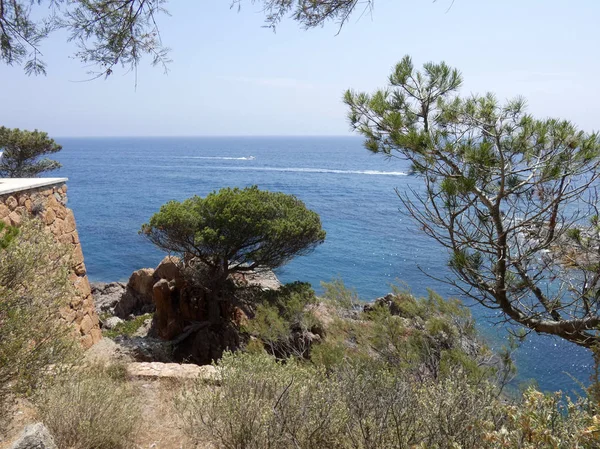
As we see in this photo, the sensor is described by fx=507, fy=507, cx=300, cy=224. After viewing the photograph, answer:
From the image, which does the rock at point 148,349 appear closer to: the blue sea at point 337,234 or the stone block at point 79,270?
the stone block at point 79,270

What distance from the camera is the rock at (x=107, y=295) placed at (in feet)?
54.7

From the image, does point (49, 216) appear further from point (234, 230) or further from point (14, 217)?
point (234, 230)

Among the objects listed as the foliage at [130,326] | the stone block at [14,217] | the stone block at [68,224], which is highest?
the stone block at [14,217]

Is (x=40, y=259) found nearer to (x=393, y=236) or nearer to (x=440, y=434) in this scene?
(x=440, y=434)

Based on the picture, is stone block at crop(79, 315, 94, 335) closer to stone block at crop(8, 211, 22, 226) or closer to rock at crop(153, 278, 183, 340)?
stone block at crop(8, 211, 22, 226)

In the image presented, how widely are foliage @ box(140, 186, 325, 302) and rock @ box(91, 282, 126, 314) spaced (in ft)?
18.8

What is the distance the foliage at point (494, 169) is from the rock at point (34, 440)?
2.66 metres

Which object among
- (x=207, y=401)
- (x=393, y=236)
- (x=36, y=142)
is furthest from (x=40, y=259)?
(x=393, y=236)

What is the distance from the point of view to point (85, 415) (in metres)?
3.45

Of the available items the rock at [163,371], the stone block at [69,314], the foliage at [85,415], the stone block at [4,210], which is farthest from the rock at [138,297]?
the foliage at [85,415]

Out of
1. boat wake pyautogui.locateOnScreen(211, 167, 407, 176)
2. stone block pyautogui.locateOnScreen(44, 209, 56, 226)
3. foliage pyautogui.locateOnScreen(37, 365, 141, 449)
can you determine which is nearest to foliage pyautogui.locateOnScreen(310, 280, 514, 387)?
foliage pyautogui.locateOnScreen(37, 365, 141, 449)

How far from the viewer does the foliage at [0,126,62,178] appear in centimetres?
1656

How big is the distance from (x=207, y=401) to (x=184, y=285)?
9.38 meters

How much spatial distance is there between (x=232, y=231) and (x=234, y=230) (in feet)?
0.17
